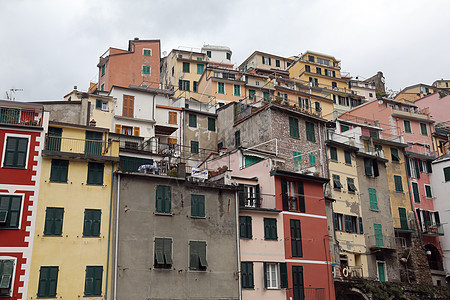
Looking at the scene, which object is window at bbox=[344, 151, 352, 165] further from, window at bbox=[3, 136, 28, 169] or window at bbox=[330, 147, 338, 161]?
window at bbox=[3, 136, 28, 169]

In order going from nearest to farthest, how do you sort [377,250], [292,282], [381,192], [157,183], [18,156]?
1. [18,156]
2. [157,183]
3. [292,282]
4. [377,250]
5. [381,192]

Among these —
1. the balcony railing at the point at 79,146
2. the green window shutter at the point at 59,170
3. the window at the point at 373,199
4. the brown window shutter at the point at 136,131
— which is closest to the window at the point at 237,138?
the brown window shutter at the point at 136,131

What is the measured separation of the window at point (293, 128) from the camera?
46.6 metres

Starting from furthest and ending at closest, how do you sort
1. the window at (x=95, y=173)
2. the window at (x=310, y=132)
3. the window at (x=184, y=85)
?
the window at (x=184, y=85), the window at (x=310, y=132), the window at (x=95, y=173)

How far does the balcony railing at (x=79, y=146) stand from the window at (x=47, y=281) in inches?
288

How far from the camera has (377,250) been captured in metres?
45.9

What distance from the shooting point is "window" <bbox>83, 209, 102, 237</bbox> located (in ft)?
95.0

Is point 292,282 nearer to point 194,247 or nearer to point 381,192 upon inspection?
point 194,247

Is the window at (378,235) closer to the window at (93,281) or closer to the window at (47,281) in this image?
the window at (93,281)

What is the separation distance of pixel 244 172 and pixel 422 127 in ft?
113

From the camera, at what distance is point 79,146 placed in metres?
32.1

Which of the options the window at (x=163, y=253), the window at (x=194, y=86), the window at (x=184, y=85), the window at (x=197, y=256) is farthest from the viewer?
the window at (x=194, y=86)

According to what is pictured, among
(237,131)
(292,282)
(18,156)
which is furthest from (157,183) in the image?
(237,131)

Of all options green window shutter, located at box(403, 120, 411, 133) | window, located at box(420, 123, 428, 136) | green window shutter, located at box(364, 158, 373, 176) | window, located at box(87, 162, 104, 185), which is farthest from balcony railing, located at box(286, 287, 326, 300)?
window, located at box(420, 123, 428, 136)
